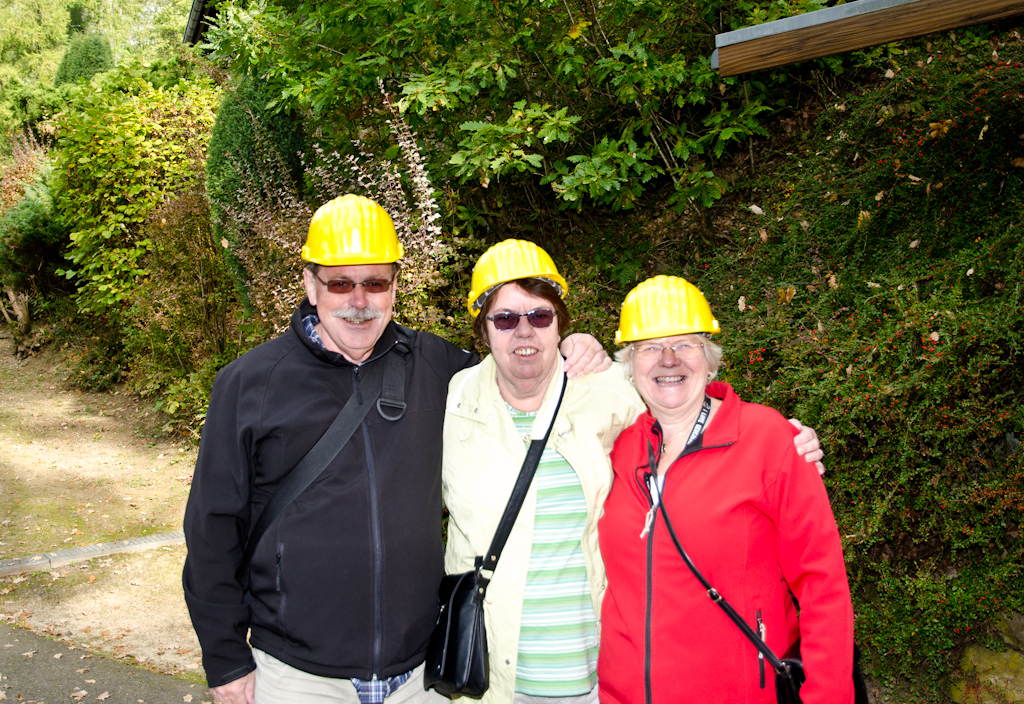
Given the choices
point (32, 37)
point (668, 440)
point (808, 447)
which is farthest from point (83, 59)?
point (808, 447)

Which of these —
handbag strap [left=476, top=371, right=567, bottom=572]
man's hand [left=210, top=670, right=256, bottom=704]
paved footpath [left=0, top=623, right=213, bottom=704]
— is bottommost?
paved footpath [left=0, top=623, right=213, bottom=704]

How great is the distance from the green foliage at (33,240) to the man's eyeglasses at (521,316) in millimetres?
13174

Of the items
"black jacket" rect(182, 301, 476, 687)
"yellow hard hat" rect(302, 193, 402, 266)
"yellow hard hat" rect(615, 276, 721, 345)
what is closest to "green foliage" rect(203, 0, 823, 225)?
"yellow hard hat" rect(302, 193, 402, 266)

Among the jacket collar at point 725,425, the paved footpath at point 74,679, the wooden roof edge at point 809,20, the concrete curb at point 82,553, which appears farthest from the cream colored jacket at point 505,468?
the concrete curb at point 82,553

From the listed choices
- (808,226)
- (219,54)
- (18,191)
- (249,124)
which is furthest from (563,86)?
(18,191)

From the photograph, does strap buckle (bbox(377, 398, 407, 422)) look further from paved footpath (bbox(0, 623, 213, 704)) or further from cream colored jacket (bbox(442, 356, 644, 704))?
paved footpath (bbox(0, 623, 213, 704))

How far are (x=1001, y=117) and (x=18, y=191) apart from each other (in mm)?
17175

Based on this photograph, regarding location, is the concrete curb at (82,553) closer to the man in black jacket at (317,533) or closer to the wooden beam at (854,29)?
the man in black jacket at (317,533)

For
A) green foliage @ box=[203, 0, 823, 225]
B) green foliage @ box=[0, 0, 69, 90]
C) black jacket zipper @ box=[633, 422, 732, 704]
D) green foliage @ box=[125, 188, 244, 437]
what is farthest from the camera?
green foliage @ box=[0, 0, 69, 90]

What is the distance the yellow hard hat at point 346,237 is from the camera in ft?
8.06

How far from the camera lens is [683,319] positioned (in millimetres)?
2238

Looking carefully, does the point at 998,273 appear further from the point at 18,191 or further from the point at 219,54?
the point at 18,191

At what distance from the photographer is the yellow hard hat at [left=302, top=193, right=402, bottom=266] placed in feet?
8.06

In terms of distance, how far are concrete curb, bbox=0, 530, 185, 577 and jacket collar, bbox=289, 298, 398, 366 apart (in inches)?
205
